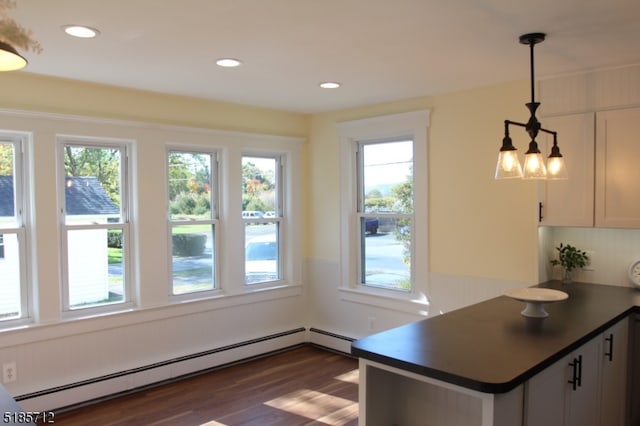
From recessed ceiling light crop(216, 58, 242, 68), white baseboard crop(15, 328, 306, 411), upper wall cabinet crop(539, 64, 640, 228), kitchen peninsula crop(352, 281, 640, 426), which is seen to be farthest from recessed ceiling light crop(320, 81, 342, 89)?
white baseboard crop(15, 328, 306, 411)

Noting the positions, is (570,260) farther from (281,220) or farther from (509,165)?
(281,220)

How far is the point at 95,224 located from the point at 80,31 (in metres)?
1.76

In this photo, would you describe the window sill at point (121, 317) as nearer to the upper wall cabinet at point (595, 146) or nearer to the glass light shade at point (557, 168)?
the upper wall cabinet at point (595, 146)

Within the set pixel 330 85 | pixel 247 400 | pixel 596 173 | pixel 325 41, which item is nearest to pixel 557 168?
pixel 596 173

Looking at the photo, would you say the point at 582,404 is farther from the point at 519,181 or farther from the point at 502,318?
the point at 519,181

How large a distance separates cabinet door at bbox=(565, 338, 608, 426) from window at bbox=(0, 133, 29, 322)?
11.6 feet

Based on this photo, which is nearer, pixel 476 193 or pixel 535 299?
pixel 535 299

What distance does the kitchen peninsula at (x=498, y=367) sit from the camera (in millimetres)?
1857

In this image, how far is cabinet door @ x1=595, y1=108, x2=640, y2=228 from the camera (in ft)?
10.3

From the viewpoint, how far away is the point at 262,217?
4984mm

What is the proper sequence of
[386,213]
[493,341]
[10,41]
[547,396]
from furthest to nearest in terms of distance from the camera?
[386,213]
[493,341]
[547,396]
[10,41]

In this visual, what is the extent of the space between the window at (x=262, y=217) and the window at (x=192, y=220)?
1.18 feet

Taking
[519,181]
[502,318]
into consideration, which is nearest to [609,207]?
[519,181]

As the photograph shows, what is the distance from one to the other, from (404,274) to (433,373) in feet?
8.80
